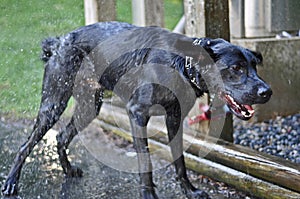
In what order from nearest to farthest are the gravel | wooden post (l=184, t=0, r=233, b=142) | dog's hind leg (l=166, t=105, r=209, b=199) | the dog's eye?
the dog's eye → dog's hind leg (l=166, t=105, r=209, b=199) → wooden post (l=184, t=0, r=233, b=142) → the gravel

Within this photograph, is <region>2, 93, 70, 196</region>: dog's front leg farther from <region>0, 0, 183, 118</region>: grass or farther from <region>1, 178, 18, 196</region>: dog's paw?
<region>0, 0, 183, 118</region>: grass

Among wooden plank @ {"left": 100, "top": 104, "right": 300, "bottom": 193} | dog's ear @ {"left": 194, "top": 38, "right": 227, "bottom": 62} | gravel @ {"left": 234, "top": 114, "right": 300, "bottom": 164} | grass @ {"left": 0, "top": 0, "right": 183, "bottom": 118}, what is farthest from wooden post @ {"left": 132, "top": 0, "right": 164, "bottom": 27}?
dog's ear @ {"left": 194, "top": 38, "right": 227, "bottom": 62}

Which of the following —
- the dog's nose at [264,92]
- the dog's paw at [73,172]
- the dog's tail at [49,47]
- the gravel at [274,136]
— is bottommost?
the gravel at [274,136]

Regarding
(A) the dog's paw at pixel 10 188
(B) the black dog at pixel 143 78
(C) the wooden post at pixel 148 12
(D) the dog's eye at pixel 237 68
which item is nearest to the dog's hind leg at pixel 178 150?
(B) the black dog at pixel 143 78

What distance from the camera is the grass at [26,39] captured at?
6.09 meters

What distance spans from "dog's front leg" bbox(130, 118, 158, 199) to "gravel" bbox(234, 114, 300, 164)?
156 centimetres

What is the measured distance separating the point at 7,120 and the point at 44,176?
8.32ft

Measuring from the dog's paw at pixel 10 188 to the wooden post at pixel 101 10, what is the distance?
2.76 m

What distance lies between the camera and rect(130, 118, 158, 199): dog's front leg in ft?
11.8

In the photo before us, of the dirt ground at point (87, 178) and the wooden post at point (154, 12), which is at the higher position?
the wooden post at point (154, 12)

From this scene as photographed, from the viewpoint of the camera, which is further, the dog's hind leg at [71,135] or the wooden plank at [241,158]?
the dog's hind leg at [71,135]

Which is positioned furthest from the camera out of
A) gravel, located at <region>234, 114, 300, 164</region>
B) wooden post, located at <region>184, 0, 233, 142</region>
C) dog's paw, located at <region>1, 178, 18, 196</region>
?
gravel, located at <region>234, 114, 300, 164</region>

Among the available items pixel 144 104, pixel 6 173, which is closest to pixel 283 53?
pixel 144 104

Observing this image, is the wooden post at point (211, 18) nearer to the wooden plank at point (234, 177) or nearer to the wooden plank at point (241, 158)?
the wooden plank at point (241, 158)
